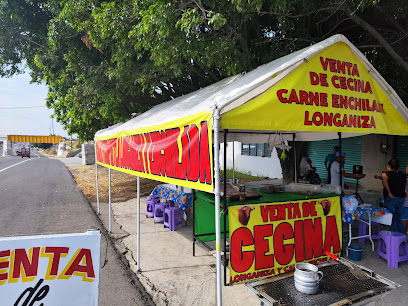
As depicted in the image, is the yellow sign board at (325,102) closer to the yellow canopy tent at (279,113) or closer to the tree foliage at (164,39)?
the yellow canopy tent at (279,113)

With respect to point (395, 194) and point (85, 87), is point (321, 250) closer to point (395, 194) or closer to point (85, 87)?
point (395, 194)

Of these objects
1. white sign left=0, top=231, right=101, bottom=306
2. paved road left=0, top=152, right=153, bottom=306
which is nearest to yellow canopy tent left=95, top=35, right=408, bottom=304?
white sign left=0, top=231, right=101, bottom=306

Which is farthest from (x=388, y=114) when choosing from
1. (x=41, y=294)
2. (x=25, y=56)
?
(x=25, y=56)

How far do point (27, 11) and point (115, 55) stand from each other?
16.5ft

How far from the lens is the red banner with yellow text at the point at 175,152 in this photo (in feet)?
9.41

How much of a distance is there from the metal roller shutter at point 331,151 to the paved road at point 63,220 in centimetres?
1213

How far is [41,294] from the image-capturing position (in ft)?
7.56

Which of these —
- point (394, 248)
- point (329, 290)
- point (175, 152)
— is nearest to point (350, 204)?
point (394, 248)

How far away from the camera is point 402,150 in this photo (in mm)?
11492

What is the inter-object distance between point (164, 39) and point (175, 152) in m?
3.76

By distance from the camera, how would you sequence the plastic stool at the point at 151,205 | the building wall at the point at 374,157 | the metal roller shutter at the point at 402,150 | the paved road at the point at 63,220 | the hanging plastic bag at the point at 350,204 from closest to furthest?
the paved road at the point at 63,220 → the hanging plastic bag at the point at 350,204 → the plastic stool at the point at 151,205 → the metal roller shutter at the point at 402,150 → the building wall at the point at 374,157

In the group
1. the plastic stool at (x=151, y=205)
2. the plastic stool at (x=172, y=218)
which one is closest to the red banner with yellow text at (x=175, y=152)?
the plastic stool at (x=172, y=218)

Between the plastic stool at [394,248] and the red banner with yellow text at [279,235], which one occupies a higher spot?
the red banner with yellow text at [279,235]

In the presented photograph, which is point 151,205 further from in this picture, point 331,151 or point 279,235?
point 331,151
